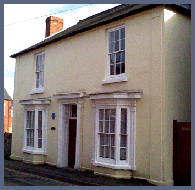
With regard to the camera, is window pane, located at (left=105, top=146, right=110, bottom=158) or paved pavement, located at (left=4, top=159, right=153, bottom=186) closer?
paved pavement, located at (left=4, top=159, right=153, bottom=186)

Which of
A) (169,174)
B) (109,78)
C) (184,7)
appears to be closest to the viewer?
(169,174)

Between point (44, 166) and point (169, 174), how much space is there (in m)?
6.46

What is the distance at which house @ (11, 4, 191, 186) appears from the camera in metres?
9.73

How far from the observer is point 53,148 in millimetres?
13805

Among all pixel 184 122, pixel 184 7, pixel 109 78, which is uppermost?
pixel 184 7

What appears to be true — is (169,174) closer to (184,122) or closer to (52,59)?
(184,122)

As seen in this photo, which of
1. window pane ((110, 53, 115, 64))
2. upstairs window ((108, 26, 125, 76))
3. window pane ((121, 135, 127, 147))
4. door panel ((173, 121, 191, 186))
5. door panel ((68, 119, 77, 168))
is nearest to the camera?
door panel ((173, 121, 191, 186))

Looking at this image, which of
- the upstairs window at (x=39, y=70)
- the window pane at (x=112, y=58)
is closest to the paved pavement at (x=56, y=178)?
the window pane at (x=112, y=58)

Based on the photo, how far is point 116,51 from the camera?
1134cm

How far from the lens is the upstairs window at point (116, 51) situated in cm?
1116

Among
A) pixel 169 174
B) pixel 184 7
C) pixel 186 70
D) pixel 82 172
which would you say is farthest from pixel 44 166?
pixel 184 7

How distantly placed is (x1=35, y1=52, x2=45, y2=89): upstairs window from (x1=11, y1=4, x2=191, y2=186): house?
73 centimetres

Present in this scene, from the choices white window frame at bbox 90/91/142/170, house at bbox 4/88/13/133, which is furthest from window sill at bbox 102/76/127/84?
house at bbox 4/88/13/133

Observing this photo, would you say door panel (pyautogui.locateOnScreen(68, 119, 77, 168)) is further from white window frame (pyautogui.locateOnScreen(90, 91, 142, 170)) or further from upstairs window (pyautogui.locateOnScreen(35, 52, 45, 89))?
upstairs window (pyautogui.locateOnScreen(35, 52, 45, 89))
